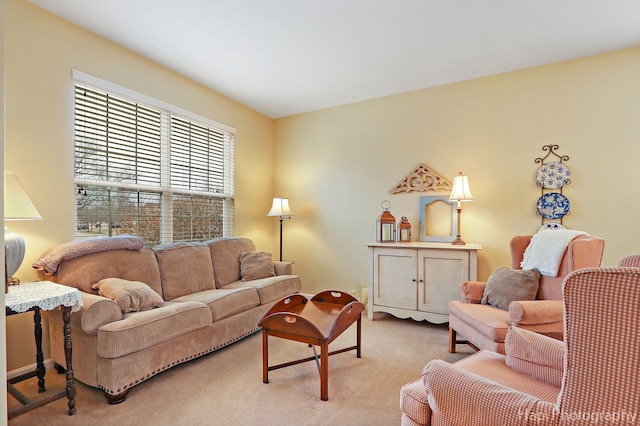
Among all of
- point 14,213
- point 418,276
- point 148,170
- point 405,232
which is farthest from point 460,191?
point 14,213

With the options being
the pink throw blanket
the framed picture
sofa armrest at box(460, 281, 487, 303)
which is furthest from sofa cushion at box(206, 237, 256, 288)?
sofa armrest at box(460, 281, 487, 303)

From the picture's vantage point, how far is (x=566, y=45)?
285cm

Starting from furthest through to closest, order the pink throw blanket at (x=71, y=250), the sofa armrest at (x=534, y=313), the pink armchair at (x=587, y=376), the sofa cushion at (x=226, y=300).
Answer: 1. the sofa cushion at (x=226, y=300)
2. the pink throw blanket at (x=71, y=250)
3. the sofa armrest at (x=534, y=313)
4. the pink armchair at (x=587, y=376)

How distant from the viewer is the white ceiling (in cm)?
234

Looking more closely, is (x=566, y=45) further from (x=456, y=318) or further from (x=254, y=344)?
(x=254, y=344)

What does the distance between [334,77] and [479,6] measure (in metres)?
1.55

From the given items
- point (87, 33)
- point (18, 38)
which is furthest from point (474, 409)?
point (87, 33)

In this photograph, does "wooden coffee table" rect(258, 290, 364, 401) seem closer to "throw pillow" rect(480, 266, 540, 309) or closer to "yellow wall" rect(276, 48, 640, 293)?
"throw pillow" rect(480, 266, 540, 309)

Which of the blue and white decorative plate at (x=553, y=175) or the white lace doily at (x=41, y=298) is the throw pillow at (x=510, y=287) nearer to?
the blue and white decorative plate at (x=553, y=175)

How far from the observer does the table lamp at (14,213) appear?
1.88 metres

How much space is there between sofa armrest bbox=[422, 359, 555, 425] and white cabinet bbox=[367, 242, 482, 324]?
217cm

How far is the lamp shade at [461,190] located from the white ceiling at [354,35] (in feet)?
3.69

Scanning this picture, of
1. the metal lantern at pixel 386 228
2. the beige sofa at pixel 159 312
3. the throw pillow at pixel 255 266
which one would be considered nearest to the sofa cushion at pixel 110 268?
the beige sofa at pixel 159 312

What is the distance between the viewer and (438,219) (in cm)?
371
